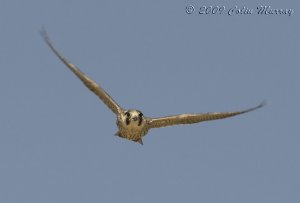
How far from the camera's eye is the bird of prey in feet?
103

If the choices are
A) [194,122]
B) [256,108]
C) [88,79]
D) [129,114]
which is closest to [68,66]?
[88,79]

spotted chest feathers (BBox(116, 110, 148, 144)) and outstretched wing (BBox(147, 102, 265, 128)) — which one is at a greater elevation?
outstretched wing (BBox(147, 102, 265, 128))

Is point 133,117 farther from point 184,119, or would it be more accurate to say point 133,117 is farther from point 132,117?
point 184,119

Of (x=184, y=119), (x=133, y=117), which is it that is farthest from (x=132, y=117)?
(x=184, y=119)

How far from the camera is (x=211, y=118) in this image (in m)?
32.9

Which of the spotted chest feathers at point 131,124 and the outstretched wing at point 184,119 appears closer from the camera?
the spotted chest feathers at point 131,124

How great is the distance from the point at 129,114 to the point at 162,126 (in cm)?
246

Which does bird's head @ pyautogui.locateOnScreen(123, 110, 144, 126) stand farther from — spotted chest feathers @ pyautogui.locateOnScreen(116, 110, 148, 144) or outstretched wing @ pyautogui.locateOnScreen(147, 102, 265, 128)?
outstretched wing @ pyautogui.locateOnScreen(147, 102, 265, 128)

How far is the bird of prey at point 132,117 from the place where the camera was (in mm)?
31453

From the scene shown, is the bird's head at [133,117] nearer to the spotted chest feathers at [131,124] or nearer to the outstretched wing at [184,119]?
the spotted chest feathers at [131,124]

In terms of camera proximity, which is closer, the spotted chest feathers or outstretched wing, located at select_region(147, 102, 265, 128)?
the spotted chest feathers

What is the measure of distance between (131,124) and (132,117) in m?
0.31

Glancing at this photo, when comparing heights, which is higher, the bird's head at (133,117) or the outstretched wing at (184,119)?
the outstretched wing at (184,119)

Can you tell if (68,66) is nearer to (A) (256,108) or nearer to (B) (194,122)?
(B) (194,122)
